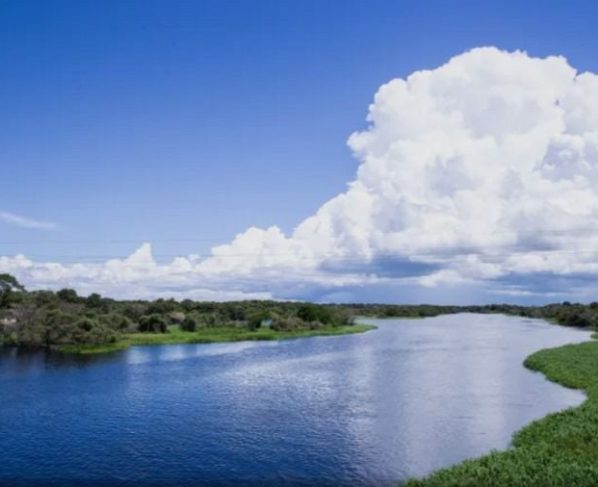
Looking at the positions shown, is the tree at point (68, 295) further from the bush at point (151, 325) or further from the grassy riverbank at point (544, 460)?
the grassy riverbank at point (544, 460)

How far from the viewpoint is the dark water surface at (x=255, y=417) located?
30.7m

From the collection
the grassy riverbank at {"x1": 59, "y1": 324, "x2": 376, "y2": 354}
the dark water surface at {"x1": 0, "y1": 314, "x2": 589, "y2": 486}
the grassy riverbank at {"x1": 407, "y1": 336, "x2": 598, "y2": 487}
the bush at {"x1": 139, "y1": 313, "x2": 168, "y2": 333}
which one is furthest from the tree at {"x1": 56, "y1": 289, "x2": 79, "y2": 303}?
the grassy riverbank at {"x1": 407, "y1": 336, "x2": 598, "y2": 487}

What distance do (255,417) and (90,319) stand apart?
185 ft

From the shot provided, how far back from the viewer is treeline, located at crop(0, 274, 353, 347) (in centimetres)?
8875

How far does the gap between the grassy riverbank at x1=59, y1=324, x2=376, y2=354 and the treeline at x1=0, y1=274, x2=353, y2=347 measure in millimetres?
1886

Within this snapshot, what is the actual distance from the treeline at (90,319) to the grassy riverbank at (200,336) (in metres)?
1.89

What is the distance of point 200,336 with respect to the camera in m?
106

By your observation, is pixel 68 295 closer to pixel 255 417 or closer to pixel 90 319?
pixel 90 319

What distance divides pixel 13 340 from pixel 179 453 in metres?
69.1

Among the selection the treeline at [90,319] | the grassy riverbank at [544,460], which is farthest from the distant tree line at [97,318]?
the grassy riverbank at [544,460]

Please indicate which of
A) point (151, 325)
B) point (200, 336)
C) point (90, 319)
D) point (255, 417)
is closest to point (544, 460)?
point (255, 417)

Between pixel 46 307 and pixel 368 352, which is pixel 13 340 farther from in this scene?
pixel 368 352

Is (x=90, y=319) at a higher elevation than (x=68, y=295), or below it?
below

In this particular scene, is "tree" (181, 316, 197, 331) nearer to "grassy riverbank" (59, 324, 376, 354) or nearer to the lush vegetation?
the lush vegetation
